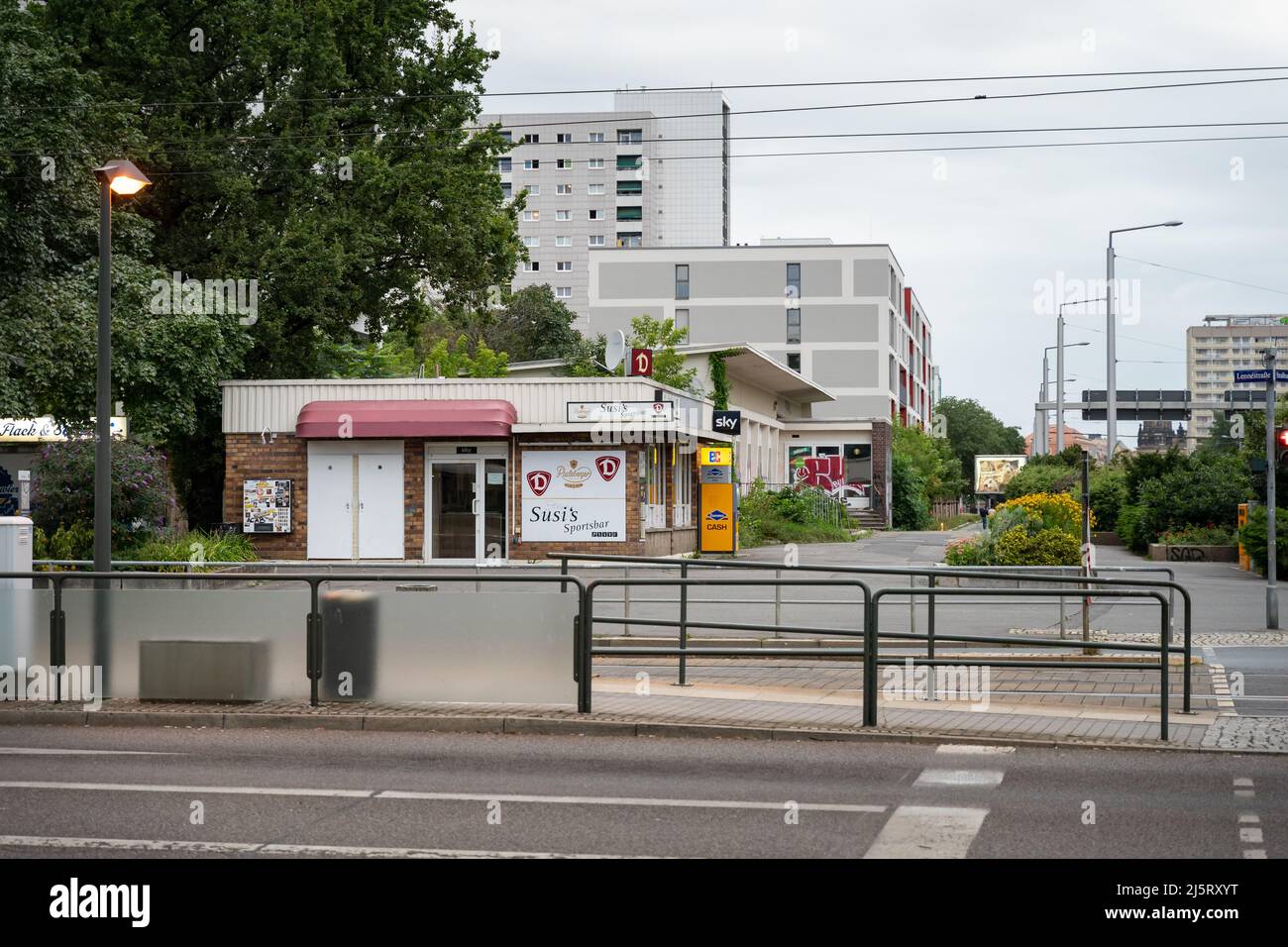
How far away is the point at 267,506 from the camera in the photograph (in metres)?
33.3

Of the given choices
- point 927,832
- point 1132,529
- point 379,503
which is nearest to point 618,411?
point 379,503

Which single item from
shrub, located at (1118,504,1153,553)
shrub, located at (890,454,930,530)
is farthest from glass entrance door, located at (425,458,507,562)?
shrub, located at (890,454,930,530)

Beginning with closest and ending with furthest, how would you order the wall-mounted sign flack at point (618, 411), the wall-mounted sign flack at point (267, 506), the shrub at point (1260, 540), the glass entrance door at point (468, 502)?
1. the shrub at point (1260, 540)
2. the wall-mounted sign flack at point (618, 411)
3. the wall-mounted sign flack at point (267, 506)
4. the glass entrance door at point (468, 502)

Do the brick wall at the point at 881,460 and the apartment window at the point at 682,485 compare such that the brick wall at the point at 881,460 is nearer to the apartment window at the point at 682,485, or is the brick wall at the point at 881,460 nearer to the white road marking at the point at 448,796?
the apartment window at the point at 682,485

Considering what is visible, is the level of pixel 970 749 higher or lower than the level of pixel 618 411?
lower

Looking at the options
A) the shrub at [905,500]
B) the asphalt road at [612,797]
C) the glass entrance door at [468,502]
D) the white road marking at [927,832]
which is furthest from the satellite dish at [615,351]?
the white road marking at [927,832]

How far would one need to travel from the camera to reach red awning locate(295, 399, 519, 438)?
105 ft

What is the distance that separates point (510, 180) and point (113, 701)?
99.5 metres

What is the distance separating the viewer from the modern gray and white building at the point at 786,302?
84188 mm

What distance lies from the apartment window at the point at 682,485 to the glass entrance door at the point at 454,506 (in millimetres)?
5773

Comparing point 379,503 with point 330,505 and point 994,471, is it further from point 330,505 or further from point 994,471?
point 994,471

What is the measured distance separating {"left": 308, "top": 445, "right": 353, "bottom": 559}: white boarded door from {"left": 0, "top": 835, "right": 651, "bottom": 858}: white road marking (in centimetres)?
2638

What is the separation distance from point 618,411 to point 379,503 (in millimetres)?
5923
